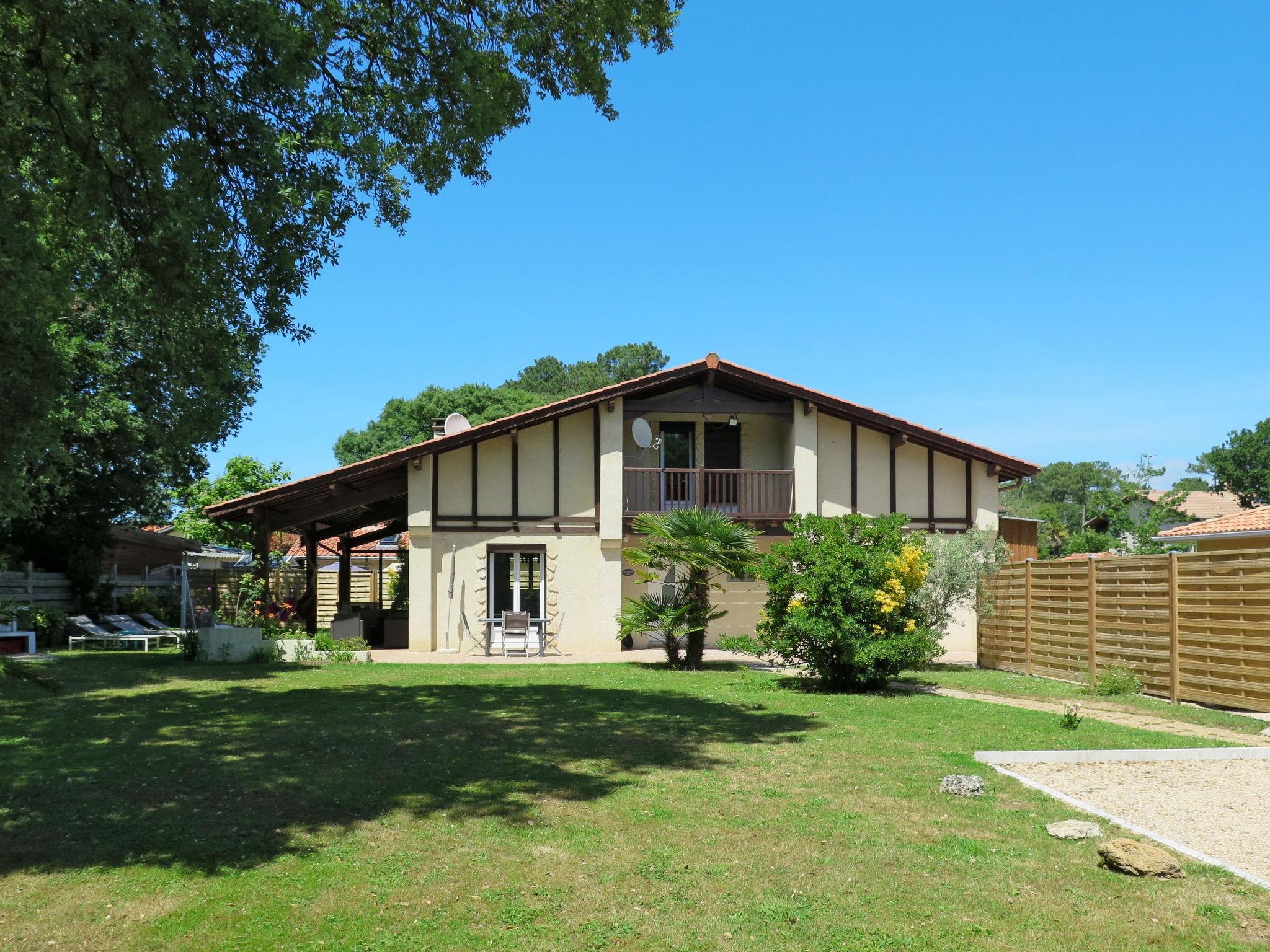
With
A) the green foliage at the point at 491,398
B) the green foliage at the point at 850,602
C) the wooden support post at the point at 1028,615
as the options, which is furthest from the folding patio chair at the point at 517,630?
the green foliage at the point at 491,398

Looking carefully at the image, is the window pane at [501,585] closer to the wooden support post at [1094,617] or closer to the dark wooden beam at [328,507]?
the dark wooden beam at [328,507]

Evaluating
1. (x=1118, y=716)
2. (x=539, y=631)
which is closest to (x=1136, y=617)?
(x=1118, y=716)

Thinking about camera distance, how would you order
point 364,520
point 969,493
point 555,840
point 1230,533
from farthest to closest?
point 364,520
point 1230,533
point 969,493
point 555,840

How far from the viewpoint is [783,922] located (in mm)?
4418

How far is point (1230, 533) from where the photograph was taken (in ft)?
71.7

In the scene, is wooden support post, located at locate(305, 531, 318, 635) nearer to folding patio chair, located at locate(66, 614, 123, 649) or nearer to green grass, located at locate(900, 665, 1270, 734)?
folding patio chair, located at locate(66, 614, 123, 649)

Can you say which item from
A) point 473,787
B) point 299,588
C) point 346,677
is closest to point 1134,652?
point 473,787

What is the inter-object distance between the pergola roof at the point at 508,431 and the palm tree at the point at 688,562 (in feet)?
13.9

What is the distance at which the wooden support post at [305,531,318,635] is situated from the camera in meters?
22.0

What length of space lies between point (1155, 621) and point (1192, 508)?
51960 millimetres

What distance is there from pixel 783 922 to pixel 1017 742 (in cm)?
506

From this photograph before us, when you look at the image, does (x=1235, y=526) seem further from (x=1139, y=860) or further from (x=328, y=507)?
(x=1139, y=860)

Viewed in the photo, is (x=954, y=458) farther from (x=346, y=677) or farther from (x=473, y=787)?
(x=473, y=787)

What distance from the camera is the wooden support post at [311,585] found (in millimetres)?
21969
